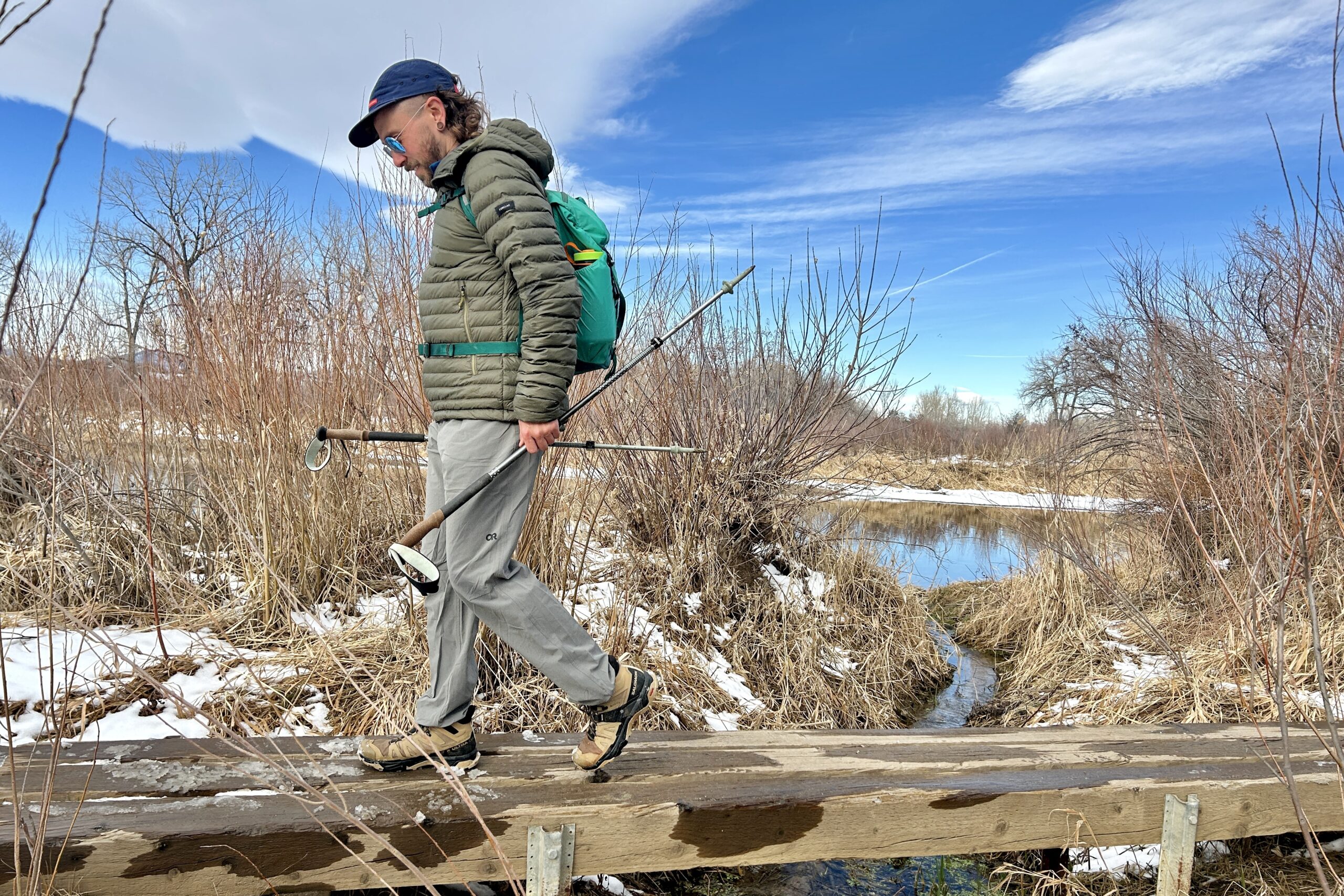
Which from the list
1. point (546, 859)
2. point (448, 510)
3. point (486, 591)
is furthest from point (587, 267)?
point (546, 859)

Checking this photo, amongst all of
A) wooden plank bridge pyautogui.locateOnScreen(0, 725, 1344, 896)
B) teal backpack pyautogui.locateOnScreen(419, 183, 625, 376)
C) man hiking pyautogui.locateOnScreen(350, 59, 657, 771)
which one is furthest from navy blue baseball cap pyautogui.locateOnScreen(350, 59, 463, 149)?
wooden plank bridge pyautogui.locateOnScreen(0, 725, 1344, 896)

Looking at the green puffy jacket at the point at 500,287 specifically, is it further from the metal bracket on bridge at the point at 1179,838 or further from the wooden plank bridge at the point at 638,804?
the metal bracket on bridge at the point at 1179,838

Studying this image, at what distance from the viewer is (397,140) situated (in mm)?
2201

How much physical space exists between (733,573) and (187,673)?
121 inches

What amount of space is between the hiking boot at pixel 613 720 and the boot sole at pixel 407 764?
1.11ft

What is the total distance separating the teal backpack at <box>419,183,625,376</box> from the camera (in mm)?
2195

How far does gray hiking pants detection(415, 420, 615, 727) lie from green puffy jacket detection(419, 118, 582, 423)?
0.12m

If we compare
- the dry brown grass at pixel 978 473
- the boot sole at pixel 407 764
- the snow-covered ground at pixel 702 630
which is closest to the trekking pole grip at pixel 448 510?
the boot sole at pixel 407 764

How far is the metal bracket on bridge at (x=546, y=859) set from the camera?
2168 mm

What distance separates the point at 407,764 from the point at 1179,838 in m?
2.55

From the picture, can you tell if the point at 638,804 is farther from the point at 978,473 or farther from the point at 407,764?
the point at 978,473

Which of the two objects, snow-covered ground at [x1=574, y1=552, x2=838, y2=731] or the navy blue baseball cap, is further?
snow-covered ground at [x1=574, y1=552, x2=838, y2=731]

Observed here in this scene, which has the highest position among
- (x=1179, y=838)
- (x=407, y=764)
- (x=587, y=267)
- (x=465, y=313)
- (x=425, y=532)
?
(x=587, y=267)

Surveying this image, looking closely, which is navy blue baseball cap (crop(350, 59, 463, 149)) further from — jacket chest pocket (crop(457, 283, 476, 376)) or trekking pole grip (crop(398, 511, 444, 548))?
trekking pole grip (crop(398, 511, 444, 548))
